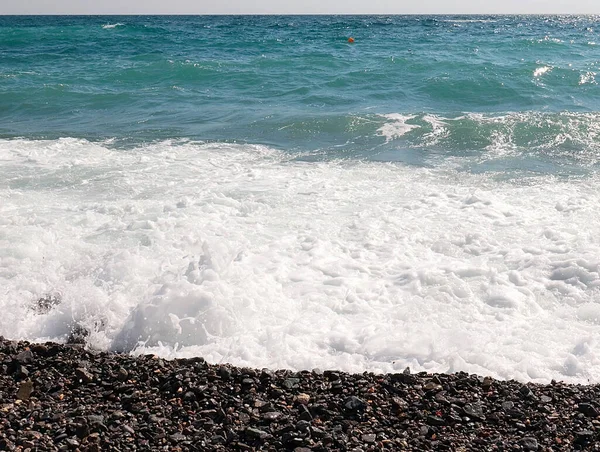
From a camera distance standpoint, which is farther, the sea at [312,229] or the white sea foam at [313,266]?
the sea at [312,229]

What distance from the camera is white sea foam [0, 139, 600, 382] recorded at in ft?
16.5

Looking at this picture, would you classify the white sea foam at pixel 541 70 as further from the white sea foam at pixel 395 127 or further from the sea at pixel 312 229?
the white sea foam at pixel 395 127

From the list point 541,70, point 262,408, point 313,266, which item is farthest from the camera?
point 541,70

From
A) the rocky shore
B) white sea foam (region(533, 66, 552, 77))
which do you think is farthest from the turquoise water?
the rocky shore

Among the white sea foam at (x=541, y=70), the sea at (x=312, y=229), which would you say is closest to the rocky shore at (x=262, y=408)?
the sea at (x=312, y=229)

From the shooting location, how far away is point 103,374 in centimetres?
437

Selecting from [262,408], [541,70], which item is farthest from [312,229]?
[541,70]

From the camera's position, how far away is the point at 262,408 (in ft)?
13.2

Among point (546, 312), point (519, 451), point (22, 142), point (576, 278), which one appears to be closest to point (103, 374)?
point (519, 451)

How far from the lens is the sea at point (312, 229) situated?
5.16 meters

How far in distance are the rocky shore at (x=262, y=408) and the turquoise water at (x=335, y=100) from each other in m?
6.68

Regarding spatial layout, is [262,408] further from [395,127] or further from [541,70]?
[541,70]

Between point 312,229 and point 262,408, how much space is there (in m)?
3.58

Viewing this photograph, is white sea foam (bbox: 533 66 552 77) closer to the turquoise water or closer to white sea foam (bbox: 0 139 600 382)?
the turquoise water
